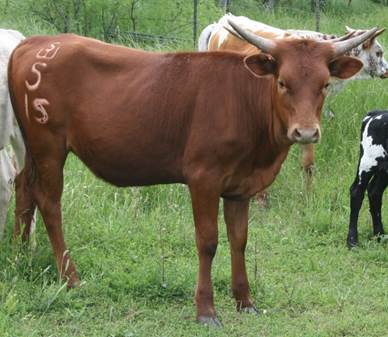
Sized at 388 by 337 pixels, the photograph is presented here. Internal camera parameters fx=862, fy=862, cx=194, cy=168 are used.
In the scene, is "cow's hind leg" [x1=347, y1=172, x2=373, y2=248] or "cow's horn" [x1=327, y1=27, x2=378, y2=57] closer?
"cow's horn" [x1=327, y1=27, x2=378, y2=57]

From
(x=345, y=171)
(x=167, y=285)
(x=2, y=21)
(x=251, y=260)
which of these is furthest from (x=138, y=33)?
(x=167, y=285)

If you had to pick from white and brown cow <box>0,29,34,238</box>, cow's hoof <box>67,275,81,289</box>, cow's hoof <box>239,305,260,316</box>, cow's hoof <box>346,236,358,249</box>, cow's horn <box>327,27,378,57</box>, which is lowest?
cow's hoof <box>346,236,358,249</box>

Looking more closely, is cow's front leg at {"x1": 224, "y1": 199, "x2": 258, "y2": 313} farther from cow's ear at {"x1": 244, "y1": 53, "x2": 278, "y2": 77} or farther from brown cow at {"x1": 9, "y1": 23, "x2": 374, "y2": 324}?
cow's ear at {"x1": 244, "y1": 53, "x2": 278, "y2": 77}

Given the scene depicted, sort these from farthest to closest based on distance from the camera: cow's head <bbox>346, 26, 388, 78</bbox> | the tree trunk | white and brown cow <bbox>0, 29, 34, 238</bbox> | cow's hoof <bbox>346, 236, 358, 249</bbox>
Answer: the tree trunk, cow's head <bbox>346, 26, 388, 78</bbox>, cow's hoof <bbox>346, 236, 358, 249</bbox>, white and brown cow <bbox>0, 29, 34, 238</bbox>

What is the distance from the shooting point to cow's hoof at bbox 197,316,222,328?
5233 millimetres

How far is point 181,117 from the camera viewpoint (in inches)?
208

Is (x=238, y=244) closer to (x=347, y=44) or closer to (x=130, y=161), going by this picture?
(x=130, y=161)

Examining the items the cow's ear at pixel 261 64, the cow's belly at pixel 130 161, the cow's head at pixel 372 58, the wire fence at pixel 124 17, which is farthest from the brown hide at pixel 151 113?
the wire fence at pixel 124 17

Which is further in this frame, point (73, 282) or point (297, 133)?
point (73, 282)

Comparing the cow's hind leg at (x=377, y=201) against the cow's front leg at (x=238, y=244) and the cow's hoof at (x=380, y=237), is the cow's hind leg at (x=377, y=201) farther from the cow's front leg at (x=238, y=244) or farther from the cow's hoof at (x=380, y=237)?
the cow's front leg at (x=238, y=244)

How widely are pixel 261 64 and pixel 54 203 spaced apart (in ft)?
5.69

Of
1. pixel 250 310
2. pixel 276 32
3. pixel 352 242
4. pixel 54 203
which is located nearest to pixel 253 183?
pixel 250 310

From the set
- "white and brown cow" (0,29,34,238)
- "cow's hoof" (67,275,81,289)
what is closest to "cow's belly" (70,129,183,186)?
"white and brown cow" (0,29,34,238)

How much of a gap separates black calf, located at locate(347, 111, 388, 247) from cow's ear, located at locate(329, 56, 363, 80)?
2.04 m
